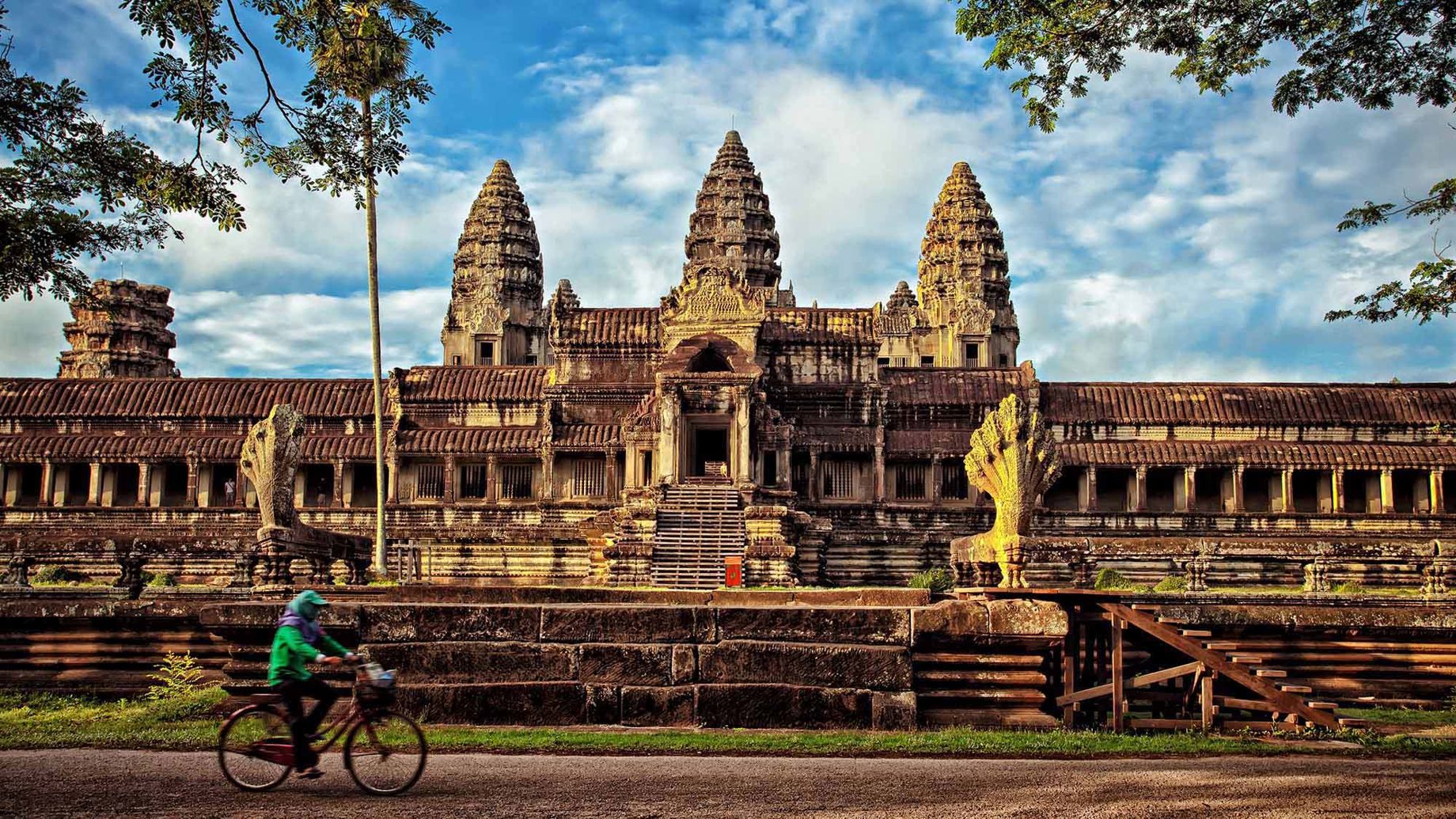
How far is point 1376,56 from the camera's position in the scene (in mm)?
13477

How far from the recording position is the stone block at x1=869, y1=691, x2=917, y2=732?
476 inches

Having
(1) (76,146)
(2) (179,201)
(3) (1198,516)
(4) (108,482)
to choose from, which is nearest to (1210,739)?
(2) (179,201)

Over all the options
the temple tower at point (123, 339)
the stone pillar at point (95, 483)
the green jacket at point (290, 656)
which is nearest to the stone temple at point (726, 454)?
the stone pillar at point (95, 483)

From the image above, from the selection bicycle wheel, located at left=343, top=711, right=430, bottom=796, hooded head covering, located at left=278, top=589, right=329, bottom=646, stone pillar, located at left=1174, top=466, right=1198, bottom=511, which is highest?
stone pillar, located at left=1174, top=466, right=1198, bottom=511

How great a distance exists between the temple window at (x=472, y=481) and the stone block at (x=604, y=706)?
30.1 metres

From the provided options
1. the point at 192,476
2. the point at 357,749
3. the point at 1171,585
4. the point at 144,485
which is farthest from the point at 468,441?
the point at 357,749

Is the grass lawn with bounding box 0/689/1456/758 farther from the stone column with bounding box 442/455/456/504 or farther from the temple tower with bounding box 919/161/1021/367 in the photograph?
the temple tower with bounding box 919/161/1021/367

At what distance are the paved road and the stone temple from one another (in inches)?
928

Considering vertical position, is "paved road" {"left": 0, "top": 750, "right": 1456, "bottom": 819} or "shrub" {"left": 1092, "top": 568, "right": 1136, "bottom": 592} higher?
"shrub" {"left": 1092, "top": 568, "right": 1136, "bottom": 592}

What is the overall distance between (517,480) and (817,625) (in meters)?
29.4

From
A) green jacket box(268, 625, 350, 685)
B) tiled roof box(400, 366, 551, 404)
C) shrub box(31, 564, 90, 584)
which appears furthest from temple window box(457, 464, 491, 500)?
green jacket box(268, 625, 350, 685)

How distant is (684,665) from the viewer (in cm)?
1229

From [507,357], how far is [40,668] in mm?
52372

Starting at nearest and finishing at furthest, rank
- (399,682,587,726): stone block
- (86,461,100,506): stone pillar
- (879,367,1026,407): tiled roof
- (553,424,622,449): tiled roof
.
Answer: (399,682,587,726): stone block, (553,424,622,449): tiled roof, (86,461,100,506): stone pillar, (879,367,1026,407): tiled roof
